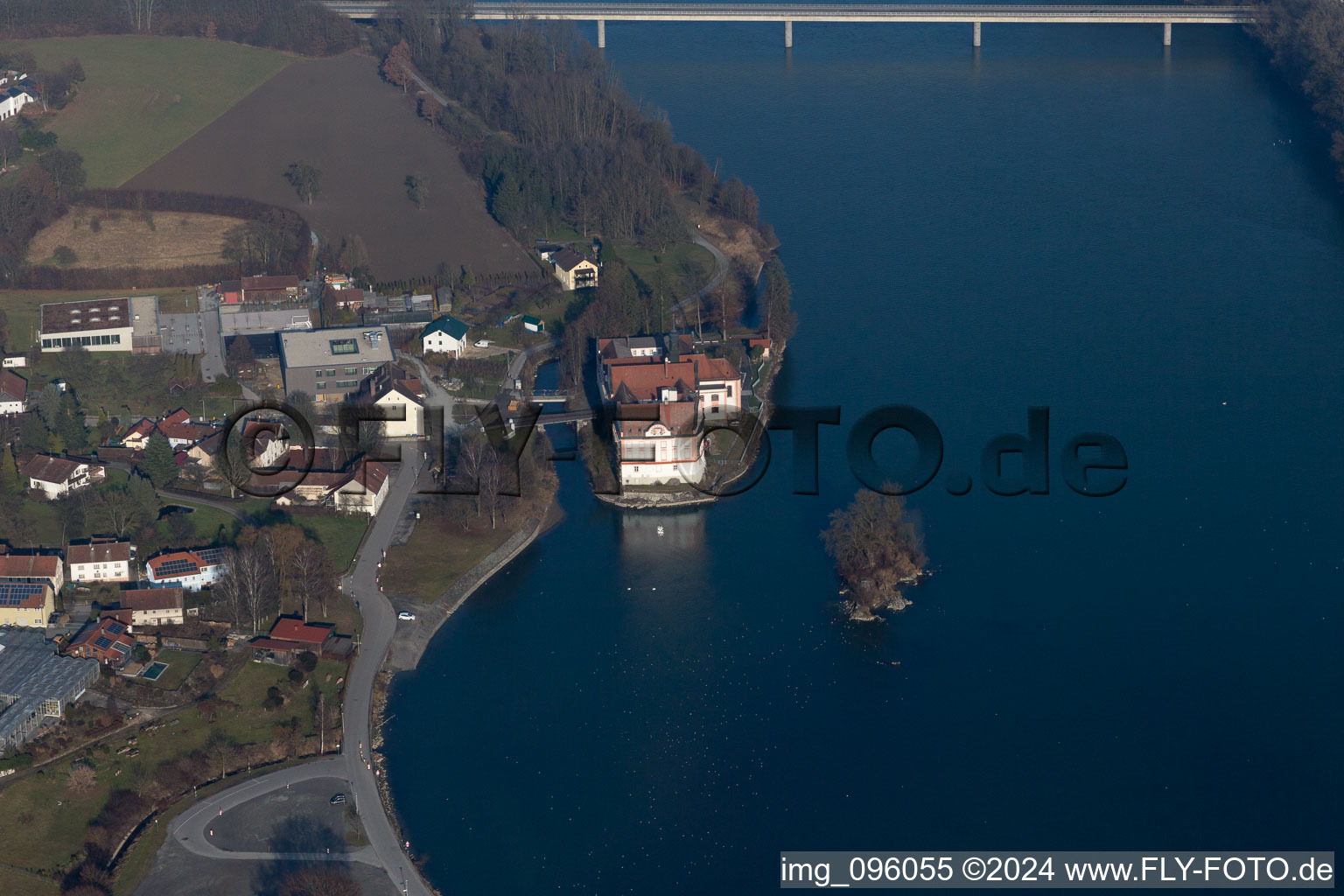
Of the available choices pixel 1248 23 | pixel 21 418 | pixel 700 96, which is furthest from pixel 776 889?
pixel 1248 23

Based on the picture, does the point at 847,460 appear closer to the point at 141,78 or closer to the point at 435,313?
the point at 435,313

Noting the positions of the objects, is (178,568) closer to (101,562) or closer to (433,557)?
(101,562)

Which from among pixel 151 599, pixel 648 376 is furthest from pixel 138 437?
pixel 648 376

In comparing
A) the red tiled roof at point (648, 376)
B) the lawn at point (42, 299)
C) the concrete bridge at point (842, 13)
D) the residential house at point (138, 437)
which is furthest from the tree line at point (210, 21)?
the red tiled roof at point (648, 376)

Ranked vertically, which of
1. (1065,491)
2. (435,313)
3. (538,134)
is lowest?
(1065,491)

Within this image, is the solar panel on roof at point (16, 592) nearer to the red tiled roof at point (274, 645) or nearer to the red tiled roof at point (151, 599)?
the red tiled roof at point (151, 599)

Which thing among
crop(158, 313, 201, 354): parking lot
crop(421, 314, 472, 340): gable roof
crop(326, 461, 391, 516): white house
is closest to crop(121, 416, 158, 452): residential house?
crop(158, 313, 201, 354): parking lot
